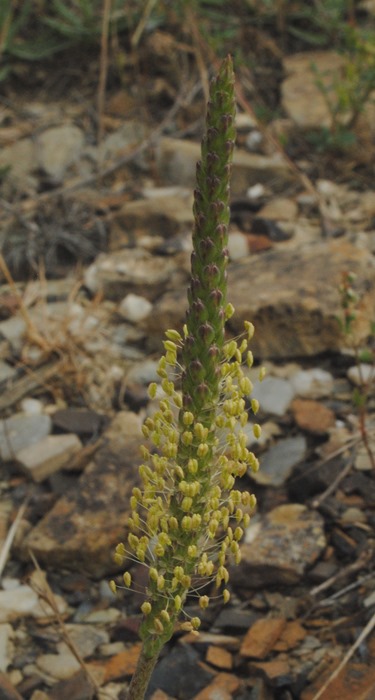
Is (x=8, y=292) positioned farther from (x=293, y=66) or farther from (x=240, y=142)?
(x=293, y=66)

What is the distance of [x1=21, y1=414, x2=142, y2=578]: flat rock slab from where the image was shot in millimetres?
3201

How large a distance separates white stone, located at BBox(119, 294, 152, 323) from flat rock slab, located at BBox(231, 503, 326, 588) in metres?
1.47

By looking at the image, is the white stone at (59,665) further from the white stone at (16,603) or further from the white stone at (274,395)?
the white stone at (274,395)

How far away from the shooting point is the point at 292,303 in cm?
400

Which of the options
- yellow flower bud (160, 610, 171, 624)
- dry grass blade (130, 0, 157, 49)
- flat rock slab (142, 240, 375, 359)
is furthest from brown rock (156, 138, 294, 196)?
yellow flower bud (160, 610, 171, 624)

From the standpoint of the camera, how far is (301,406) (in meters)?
3.75

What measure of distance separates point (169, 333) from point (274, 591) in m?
1.44

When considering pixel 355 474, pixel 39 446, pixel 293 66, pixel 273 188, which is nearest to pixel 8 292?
pixel 39 446

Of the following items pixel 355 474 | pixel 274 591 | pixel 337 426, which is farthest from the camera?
pixel 337 426

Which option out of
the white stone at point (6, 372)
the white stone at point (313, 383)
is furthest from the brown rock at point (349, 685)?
the white stone at point (6, 372)

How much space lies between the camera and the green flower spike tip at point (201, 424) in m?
1.70

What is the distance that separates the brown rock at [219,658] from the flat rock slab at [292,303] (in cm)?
148

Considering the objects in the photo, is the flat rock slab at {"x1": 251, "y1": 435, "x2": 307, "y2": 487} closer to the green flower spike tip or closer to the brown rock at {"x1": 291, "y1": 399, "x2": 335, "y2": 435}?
the brown rock at {"x1": 291, "y1": 399, "x2": 335, "y2": 435}

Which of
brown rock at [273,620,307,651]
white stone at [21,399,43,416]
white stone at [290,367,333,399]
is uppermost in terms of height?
white stone at [290,367,333,399]
